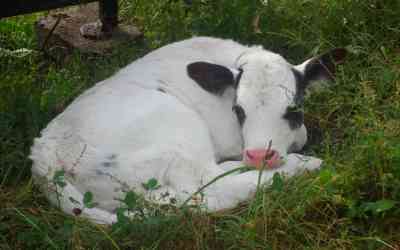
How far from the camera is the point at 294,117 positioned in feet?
19.2

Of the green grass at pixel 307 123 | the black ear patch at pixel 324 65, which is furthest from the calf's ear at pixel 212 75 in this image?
the green grass at pixel 307 123

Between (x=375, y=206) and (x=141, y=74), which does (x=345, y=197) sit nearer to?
(x=375, y=206)

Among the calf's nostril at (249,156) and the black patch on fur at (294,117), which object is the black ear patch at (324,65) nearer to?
the black patch on fur at (294,117)

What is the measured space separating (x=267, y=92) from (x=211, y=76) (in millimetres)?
512

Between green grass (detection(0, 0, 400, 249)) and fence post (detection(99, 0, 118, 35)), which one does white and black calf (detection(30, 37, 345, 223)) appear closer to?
green grass (detection(0, 0, 400, 249))

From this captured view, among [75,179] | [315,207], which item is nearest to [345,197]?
[315,207]

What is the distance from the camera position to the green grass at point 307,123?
15.5 feet

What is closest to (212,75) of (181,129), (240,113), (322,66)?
(240,113)

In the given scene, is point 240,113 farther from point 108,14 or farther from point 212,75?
point 108,14

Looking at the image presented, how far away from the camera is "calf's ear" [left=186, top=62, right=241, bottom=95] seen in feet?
19.8

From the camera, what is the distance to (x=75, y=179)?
17.2 ft

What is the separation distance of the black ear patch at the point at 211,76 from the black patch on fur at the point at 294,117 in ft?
1.68

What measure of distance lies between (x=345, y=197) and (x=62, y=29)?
5137 mm

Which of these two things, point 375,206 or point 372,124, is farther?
point 372,124
